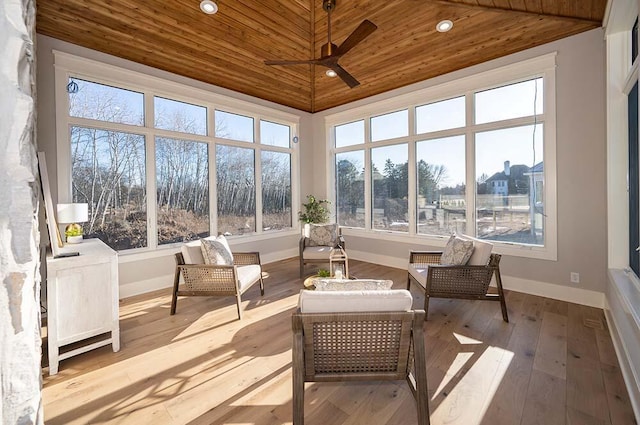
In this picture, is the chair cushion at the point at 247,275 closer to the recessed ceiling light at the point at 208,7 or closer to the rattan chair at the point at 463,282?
the rattan chair at the point at 463,282

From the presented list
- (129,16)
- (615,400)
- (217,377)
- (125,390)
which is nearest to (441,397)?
(615,400)

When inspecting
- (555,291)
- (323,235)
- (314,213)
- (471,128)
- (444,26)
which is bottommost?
(555,291)

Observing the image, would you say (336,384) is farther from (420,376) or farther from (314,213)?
(314,213)

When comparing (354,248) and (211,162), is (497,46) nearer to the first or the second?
(354,248)

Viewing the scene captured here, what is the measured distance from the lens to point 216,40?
3.99m

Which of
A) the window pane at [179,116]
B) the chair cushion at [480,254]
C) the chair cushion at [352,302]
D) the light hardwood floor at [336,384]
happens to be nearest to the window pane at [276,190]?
the window pane at [179,116]

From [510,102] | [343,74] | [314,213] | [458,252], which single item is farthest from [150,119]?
[510,102]

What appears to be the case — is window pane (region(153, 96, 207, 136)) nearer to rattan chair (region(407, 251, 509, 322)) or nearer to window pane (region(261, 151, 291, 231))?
window pane (region(261, 151, 291, 231))

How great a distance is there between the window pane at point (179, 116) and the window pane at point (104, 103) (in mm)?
243

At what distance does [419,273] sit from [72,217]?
12.9ft

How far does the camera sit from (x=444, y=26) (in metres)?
3.75

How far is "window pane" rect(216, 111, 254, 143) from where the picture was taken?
509 cm

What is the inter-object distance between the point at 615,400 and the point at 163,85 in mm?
5905

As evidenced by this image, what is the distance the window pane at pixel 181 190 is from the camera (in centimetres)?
437
